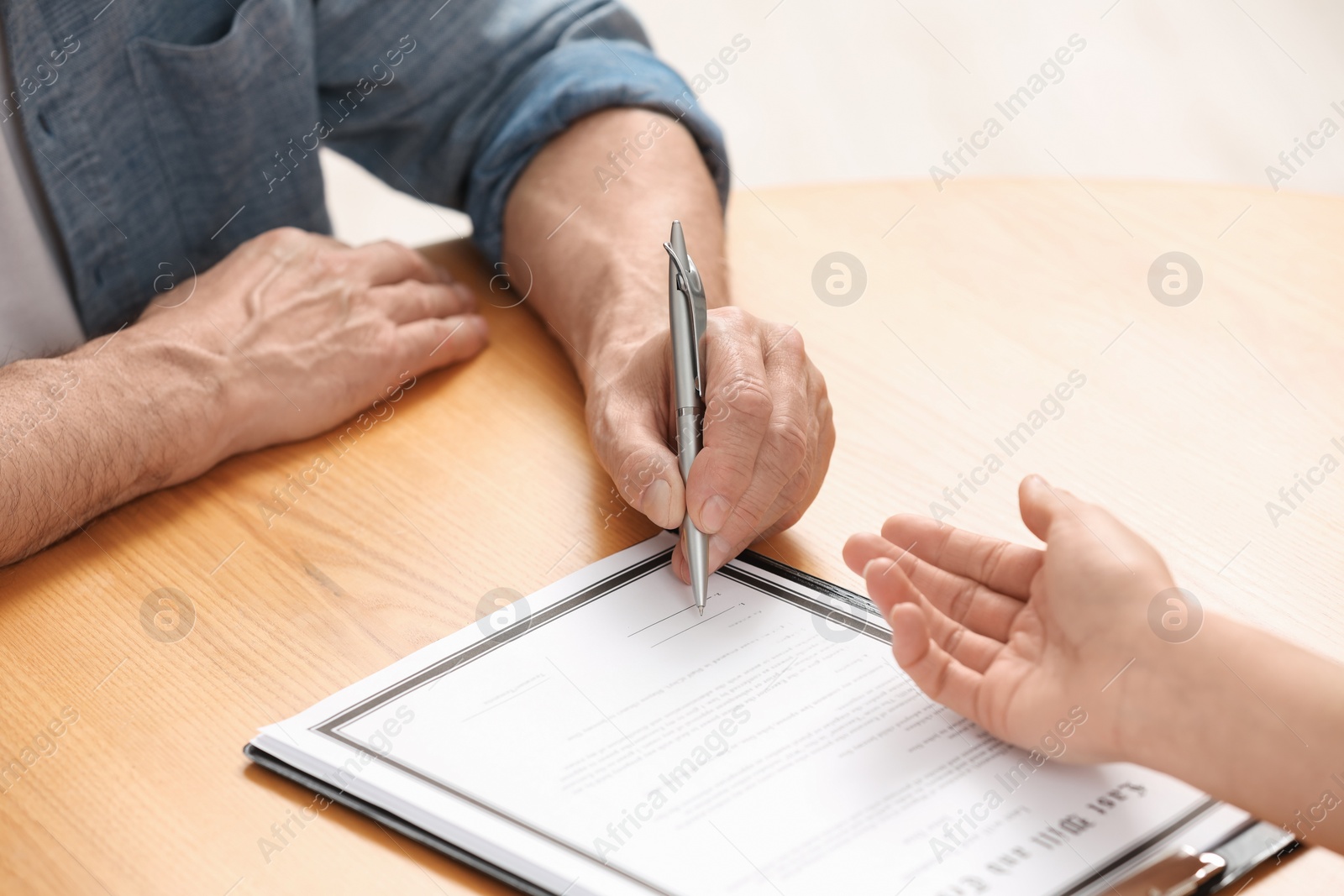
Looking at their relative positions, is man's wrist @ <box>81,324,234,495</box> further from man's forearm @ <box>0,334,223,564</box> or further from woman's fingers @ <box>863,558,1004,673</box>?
woman's fingers @ <box>863,558,1004,673</box>

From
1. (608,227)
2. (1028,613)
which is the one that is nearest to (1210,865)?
(1028,613)

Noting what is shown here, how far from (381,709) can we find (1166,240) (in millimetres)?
982

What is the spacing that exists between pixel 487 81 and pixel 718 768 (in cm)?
89

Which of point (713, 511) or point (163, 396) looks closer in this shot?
point (713, 511)

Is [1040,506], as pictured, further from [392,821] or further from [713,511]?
[392,821]

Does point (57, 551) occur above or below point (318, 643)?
below

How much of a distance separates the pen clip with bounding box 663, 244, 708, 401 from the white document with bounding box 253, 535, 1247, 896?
0.59 feet

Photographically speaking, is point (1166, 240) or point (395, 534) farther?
point (1166, 240)

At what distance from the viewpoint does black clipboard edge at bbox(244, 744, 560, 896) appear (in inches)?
23.2

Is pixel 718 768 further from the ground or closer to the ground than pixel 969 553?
closer to the ground

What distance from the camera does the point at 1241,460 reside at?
911mm

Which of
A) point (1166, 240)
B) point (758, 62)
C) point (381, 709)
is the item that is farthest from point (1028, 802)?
point (758, 62)

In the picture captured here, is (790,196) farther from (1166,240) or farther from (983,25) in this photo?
(983,25)

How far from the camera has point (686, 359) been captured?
80 cm
